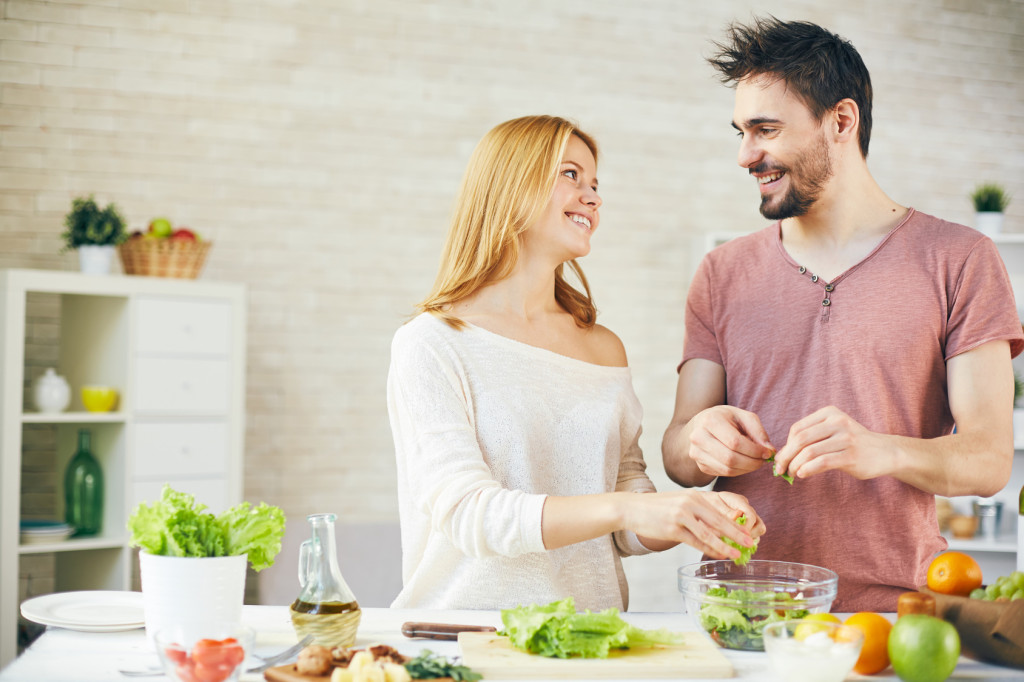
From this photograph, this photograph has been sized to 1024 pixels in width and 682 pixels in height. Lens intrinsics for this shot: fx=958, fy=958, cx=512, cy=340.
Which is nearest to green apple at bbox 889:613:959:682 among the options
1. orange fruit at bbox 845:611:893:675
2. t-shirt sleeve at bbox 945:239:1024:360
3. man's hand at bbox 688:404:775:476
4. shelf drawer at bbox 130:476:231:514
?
orange fruit at bbox 845:611:893:675

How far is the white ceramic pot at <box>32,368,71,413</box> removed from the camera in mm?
3385

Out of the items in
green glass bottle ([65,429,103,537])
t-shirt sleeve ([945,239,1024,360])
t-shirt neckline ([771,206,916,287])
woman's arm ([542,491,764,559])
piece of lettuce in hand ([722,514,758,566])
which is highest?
t-shirt neckline ([771,206,916,287])

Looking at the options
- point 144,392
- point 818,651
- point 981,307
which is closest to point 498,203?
point 981,307

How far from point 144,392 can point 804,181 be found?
2.47 meters

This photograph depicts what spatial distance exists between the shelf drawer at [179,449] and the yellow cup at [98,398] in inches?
5.2

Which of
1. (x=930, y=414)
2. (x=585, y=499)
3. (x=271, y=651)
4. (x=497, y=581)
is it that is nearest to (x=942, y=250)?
(x=930, y=414)

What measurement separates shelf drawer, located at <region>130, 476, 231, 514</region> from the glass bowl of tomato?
234 cm

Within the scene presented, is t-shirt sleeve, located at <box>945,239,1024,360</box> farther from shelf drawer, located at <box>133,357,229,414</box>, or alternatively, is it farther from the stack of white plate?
the stack of white plate

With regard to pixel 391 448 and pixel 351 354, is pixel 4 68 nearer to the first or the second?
pixel 351 354

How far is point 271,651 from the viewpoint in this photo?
1.45 metres

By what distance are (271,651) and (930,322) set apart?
1.39 metres

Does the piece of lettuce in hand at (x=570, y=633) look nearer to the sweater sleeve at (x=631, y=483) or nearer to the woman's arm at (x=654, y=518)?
the woman's arm at (x=654, y=518)

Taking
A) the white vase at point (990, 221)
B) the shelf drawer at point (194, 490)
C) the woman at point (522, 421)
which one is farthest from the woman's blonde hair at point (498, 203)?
the white vase at point (990, 221)

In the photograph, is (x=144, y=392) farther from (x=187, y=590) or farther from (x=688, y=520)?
(x=688, y=520)
